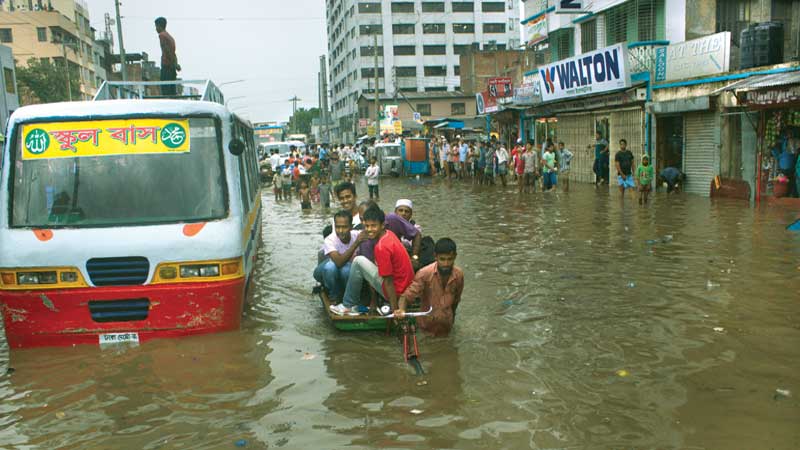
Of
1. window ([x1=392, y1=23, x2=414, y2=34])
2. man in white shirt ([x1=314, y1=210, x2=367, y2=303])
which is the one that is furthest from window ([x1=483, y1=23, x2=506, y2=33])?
man in white shirt ([x1=314, y1=210, x2=367, y2=303])

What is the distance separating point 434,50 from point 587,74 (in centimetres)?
6377

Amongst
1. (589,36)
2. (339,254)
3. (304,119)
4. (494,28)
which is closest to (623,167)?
(589,36)

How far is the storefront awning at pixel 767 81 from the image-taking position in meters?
15.1

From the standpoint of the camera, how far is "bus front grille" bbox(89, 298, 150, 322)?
21.8 ft

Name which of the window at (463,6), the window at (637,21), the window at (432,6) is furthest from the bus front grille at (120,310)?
the window at (463,6)

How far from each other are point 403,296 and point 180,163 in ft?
8.50

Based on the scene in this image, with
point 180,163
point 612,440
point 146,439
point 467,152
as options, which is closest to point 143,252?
point 180,163

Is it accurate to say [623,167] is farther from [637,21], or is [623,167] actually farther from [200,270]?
[200,270]

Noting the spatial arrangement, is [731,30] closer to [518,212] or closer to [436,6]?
[518,212]

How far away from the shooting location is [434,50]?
86750 millimetres

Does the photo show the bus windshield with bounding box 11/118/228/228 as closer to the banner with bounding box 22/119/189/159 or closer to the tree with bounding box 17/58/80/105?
the banner with bounding box 22/119/189/159

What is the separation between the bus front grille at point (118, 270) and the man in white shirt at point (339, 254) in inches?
75.0

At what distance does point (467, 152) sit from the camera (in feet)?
112

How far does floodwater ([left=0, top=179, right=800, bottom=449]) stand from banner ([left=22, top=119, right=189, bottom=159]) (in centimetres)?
190
